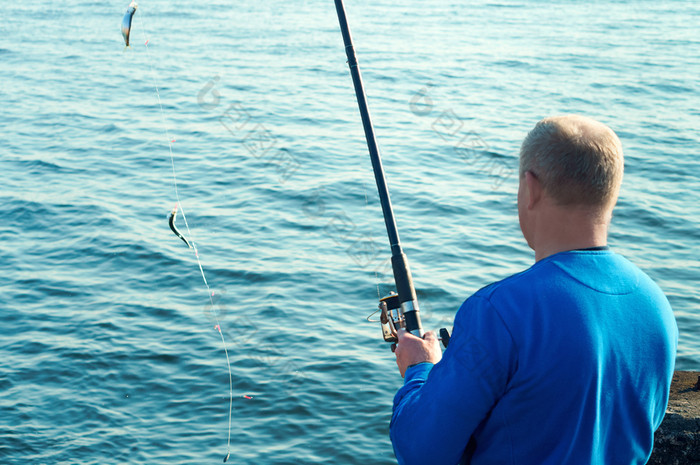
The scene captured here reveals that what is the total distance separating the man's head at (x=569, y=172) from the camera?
1.68m

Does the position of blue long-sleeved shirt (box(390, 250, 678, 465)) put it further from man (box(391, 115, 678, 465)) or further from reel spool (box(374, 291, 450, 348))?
reel spool (box(374, 291, 450, 348))

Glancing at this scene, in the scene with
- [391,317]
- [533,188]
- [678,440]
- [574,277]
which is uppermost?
[533,188]

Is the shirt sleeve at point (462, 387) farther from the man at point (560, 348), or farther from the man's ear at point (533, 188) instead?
the man's ear at point (533, 188)

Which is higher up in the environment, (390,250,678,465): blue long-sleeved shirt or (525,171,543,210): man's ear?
(525,171,543,210): man's ear

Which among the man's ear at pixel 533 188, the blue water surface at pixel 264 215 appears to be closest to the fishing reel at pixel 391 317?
the man's ear at pixel 533 188

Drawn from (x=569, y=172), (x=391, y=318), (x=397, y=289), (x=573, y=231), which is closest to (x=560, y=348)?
(x=573, y=231)

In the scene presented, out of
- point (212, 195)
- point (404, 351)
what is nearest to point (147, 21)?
point (212, 195)

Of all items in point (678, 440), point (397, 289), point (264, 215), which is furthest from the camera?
point (264, 215)

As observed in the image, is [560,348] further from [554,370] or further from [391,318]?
[391,318]

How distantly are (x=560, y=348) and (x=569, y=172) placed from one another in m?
0.38

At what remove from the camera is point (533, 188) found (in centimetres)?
174

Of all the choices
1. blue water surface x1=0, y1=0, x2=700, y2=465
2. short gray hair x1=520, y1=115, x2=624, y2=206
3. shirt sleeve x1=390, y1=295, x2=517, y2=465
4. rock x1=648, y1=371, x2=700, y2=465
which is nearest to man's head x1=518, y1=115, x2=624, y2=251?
short gray hair x1=520, y1=115, x2=624, y2=206

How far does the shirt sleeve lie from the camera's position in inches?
64.3

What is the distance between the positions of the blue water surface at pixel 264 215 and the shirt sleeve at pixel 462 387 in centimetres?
404
